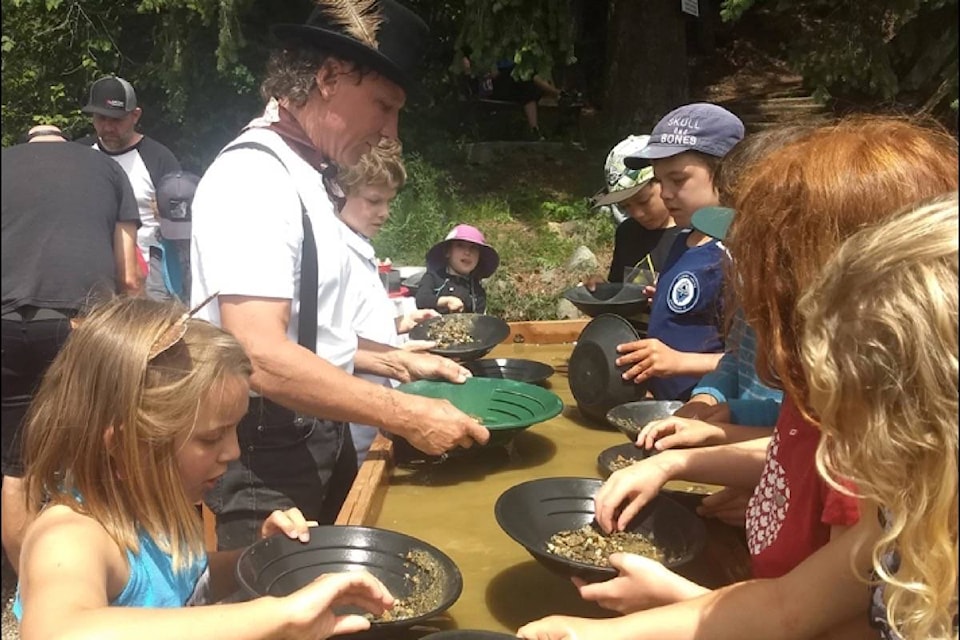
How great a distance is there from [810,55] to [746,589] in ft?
22.9

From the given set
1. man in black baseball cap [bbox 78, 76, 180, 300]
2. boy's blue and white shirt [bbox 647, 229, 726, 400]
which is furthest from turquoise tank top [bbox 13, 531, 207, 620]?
man in black baseball cap [bbox 78, 76, 180, 300]

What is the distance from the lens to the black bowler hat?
7.55ft

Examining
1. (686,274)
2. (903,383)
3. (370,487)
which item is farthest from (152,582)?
(686,274)

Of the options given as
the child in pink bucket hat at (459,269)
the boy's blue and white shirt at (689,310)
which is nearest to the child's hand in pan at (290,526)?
the boy's blue and white shirt at (689,310)

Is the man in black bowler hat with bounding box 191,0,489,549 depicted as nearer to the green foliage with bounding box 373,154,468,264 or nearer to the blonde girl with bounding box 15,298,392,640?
the blonde girl with bounding box 15,298,392,640

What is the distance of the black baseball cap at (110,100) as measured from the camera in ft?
16.8

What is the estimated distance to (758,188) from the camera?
4.44ft

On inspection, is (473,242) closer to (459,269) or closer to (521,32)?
(459,269)

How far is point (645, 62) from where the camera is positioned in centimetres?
1039

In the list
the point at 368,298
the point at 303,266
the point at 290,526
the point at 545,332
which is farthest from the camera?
the point at 545,332

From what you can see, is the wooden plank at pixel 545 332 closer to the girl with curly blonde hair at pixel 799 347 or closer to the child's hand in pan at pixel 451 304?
the child's hand in pan at pixel 451 304

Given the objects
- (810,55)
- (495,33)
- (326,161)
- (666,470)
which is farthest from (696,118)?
(495,33)

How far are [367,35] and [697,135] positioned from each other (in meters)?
1.24

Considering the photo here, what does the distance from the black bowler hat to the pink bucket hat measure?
7.95 feet
